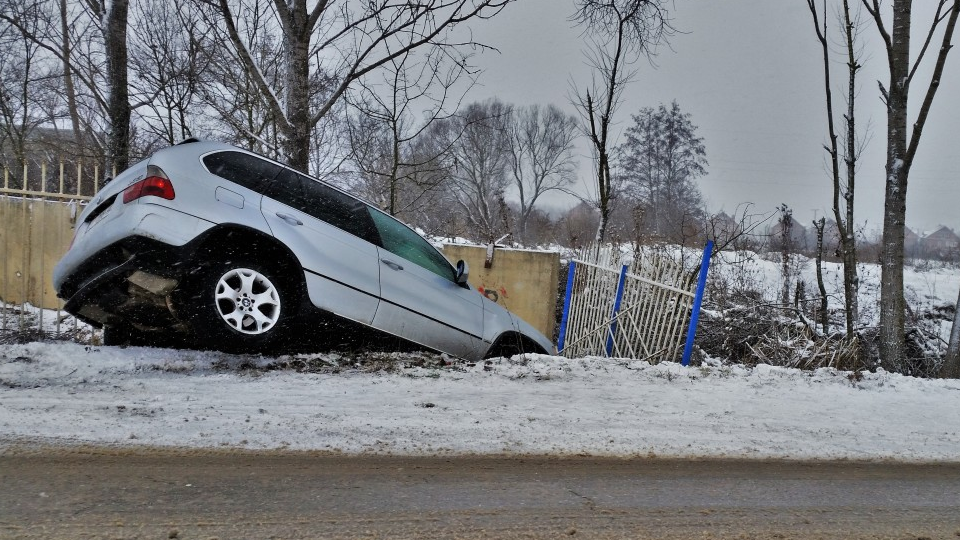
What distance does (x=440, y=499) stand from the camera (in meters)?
2.61

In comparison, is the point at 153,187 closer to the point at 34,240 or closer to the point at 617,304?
the point at 617,304

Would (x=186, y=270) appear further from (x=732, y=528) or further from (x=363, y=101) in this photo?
(x=363, y=101)

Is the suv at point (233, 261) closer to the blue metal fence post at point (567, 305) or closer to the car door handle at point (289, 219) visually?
the car door handle at point (289, 219)

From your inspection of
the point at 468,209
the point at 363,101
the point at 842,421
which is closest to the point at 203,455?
the point at 842,421

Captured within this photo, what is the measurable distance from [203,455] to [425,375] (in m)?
2.21

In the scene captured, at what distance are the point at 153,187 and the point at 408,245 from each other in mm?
2358

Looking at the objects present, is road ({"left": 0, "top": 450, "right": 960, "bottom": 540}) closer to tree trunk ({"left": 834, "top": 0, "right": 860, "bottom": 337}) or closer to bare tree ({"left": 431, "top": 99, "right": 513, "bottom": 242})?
tree trunk ({"left": 834, "top": 0, "right": 860, "bottom": 337})

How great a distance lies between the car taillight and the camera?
444 cm

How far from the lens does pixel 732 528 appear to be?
2521 mm

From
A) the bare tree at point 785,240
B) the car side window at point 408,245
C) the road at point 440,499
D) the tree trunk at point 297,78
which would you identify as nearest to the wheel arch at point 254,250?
the car side window at point 408,245

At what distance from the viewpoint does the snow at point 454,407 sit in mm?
→ 3332

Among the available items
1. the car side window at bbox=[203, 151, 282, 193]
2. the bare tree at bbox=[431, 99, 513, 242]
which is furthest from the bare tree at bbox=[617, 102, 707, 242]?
the car side window at bbox=[203, 151, 282, 193]

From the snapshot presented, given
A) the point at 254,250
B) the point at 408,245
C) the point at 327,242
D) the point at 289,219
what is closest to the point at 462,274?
the point at 408,245

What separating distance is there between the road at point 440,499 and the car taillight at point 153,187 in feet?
7.15
